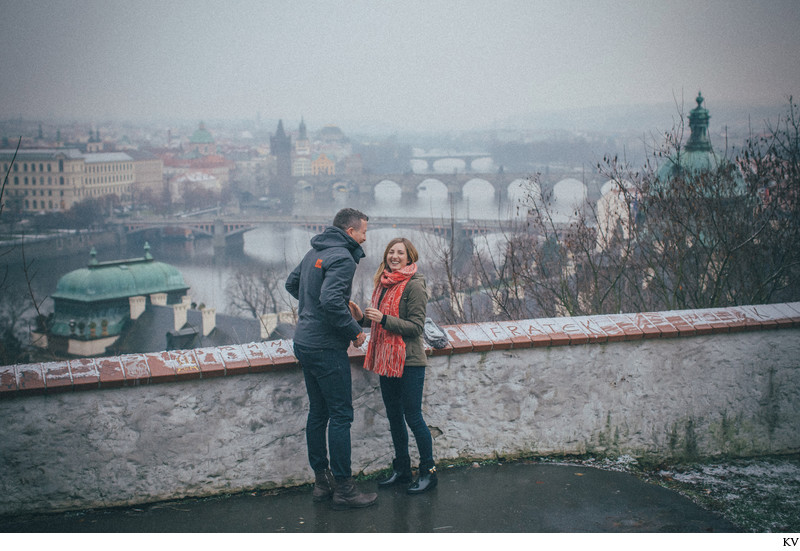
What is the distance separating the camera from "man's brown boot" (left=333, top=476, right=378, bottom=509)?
8.25 feet

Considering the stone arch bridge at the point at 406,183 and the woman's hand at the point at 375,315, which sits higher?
the stone arch bridge at the point at 406,183

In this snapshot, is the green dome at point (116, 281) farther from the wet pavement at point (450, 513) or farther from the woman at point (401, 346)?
the woman at point (401, 346)

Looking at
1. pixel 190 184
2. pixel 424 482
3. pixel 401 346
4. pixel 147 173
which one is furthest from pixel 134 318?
pixel 147 173

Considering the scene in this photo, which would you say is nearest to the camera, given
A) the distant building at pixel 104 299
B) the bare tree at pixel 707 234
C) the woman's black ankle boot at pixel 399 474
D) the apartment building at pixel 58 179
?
the woman's black ankle boot at pixel 399 474

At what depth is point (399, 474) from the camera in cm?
271

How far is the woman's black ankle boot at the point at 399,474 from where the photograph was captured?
2.69 meters

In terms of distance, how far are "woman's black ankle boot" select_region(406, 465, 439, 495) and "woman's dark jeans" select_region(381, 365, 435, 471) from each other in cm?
2

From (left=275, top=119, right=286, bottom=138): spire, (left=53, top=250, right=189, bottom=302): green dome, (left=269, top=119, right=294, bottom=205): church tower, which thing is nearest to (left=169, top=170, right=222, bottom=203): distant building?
(left=269, top=119, right=294, bottom=205): church tower

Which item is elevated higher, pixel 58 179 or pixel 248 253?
pixel 58 179

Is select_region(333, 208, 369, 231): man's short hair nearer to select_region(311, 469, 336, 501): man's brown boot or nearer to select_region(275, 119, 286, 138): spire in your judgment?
select_region(311, 469, 336, 501): man's brown boot

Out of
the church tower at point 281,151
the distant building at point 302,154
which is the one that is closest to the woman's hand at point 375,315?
the church tower at point 281,151

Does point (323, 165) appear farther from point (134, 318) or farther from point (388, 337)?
point (388, 337)

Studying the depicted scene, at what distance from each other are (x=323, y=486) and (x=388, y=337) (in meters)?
0.58

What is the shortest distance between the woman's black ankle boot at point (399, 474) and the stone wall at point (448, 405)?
14cm
